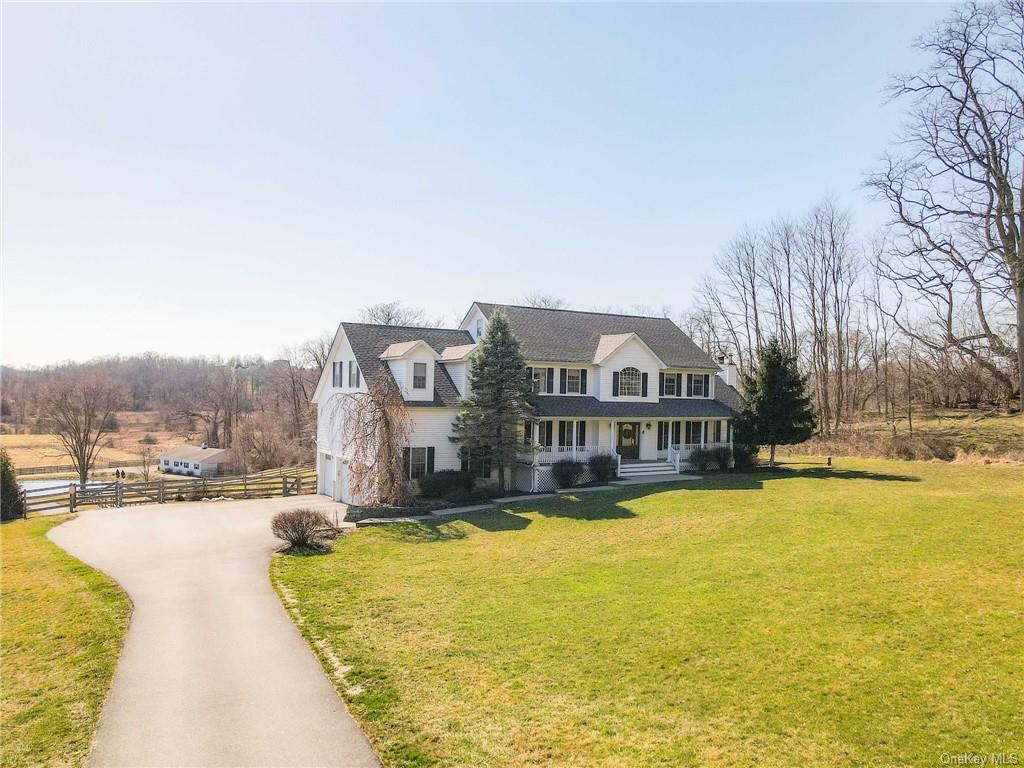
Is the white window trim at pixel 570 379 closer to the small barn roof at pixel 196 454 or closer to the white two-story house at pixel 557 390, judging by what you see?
the white two-story house at pixel 557 390

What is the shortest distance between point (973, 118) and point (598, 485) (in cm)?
2481

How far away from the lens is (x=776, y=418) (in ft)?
98.3

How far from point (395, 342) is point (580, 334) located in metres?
9.79

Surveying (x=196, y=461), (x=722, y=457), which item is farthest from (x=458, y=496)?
(x=196, y=461)

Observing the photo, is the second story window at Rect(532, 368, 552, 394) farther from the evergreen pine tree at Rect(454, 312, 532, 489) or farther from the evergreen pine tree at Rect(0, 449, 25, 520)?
the evergreen pine tree at Rect(0, 449, 25, 520)

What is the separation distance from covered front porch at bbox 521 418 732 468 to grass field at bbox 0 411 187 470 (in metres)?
56.5

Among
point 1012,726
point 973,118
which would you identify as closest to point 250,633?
point 1012,726

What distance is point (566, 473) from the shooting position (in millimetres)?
26734

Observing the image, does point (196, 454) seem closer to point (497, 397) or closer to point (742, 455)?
point (497, 397)

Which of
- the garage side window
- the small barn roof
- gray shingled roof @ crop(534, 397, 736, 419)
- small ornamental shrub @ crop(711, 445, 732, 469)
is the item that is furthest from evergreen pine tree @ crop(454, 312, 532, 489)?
the small barn roof

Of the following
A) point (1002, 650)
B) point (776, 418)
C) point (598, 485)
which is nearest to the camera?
point (1002, 650)

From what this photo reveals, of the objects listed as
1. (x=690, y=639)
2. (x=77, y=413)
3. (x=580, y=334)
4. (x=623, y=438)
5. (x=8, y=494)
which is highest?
(x=580, y=334)

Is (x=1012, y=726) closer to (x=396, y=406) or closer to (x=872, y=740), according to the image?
(x=872, y=740)

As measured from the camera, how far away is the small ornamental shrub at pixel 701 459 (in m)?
30.0
